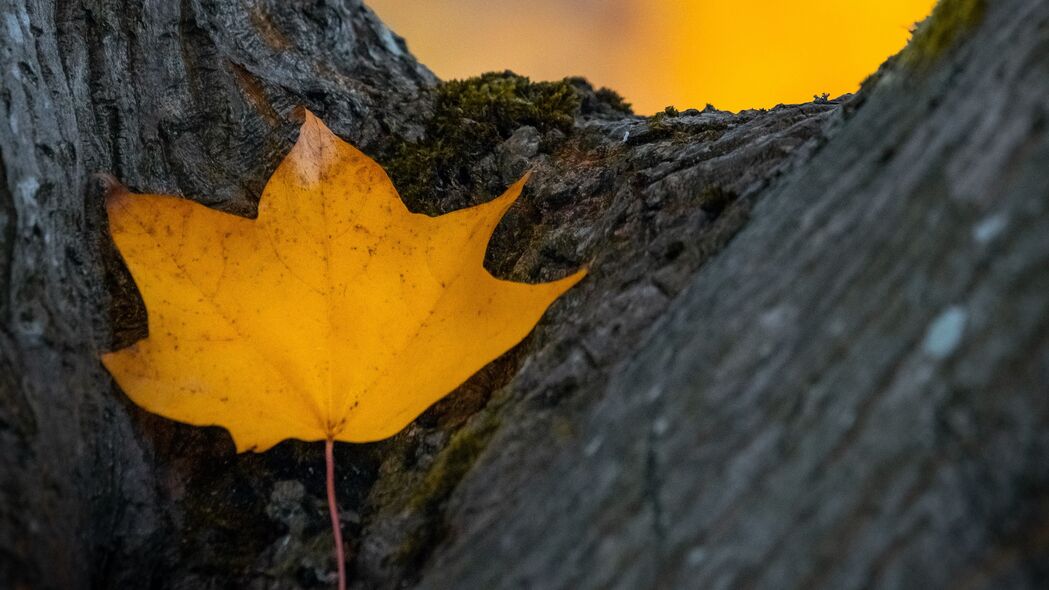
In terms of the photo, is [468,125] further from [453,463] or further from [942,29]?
[942,29]

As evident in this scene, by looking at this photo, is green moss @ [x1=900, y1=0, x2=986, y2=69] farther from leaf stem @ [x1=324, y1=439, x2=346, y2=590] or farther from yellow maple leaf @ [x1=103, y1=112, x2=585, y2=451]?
leaf stem @ [x1=324, y1=439, x2=346, y2=590]

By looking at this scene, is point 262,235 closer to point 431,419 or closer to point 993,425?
point 431,419

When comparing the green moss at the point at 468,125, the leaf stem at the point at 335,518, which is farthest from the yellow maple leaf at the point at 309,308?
the green moss at the point at 468,125

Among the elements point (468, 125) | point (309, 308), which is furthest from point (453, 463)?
point (468, 125)

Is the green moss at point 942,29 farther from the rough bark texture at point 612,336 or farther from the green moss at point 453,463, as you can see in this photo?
the green moss at point 453,463

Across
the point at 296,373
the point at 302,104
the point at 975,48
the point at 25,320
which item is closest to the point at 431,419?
the point at 296,373

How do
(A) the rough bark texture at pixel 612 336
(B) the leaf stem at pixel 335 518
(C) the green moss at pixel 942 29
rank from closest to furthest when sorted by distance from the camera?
(A) the rough bark texture at pixel 612 336 → (C) the green moss at pixel 942 29 → (B) the leaf stem at pixel 335 518

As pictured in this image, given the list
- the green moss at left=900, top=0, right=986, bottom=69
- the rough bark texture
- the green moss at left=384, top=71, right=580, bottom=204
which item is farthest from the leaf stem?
the green moss at left=900, top=0, right=986, bottom=69
